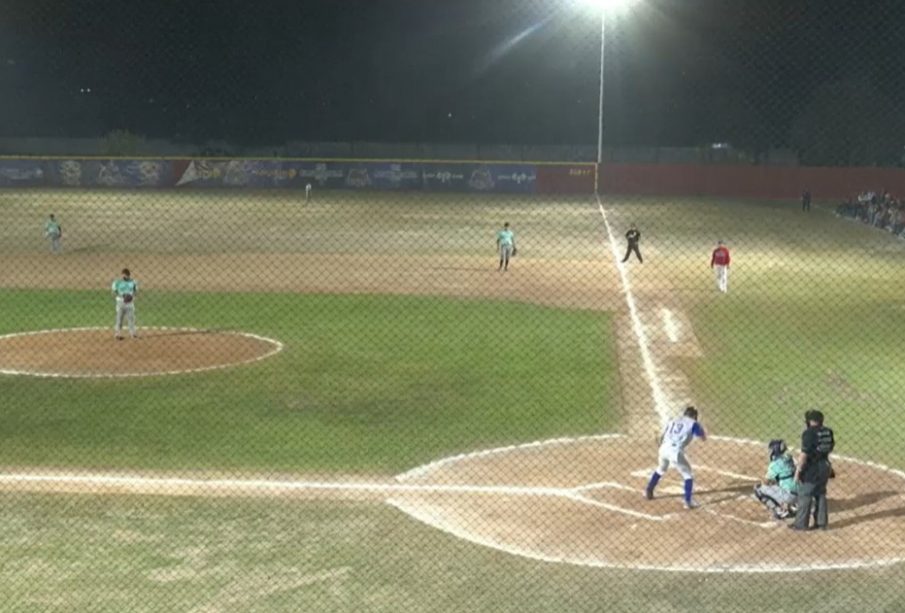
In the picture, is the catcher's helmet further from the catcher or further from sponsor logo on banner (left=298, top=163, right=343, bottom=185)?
sponsor logo on banner (left=298, top=163, right=343, bottom=185)

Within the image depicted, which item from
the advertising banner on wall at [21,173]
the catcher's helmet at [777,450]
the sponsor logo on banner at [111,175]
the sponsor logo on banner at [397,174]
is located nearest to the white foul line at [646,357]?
the catcher's helmet at [777,450]

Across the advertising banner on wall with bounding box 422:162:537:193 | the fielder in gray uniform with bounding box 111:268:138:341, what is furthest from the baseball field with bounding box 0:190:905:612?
the advertising banner on wall with bounding box 422:162:537:193

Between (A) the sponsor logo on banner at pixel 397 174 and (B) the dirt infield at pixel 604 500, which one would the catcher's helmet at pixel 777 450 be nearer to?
(B) the dirt infield at pixel 604 500

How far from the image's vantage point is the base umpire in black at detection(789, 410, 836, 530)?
11.9 metres

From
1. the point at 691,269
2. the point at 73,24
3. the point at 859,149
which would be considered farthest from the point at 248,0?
the point at 859,149

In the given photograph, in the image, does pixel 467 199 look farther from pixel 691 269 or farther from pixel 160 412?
pixel 160 412

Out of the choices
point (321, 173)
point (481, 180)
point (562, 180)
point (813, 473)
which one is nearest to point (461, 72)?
point (481, 180)

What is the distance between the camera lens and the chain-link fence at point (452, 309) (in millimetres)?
11516

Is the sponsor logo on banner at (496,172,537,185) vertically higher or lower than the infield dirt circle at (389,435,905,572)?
higher

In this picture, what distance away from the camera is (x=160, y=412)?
57.4ft

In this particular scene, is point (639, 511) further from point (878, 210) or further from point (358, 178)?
point (358, 178)

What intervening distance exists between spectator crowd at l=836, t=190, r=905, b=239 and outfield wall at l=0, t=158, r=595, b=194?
15231 mm

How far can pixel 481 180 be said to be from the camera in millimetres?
69750

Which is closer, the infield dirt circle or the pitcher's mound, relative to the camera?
the infield dirt circle
